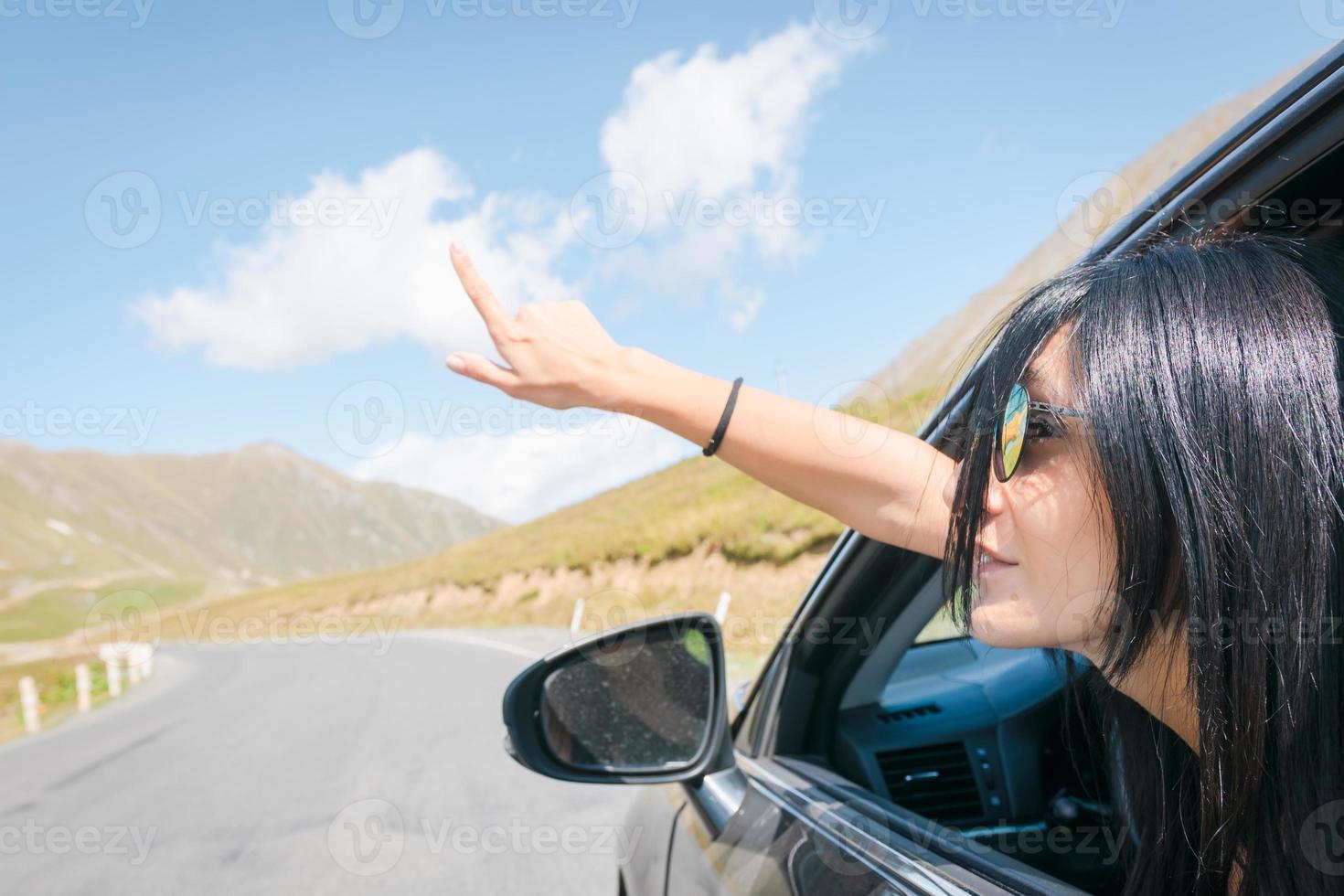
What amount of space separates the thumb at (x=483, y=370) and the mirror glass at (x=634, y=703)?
34.0 inches

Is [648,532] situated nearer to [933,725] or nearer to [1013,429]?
[933,725]

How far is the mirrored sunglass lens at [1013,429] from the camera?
1.11m

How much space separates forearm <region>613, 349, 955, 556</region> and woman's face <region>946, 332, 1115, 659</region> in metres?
0.13

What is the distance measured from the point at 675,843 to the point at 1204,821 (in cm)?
137

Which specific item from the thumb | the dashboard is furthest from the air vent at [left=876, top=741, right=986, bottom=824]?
the thumb

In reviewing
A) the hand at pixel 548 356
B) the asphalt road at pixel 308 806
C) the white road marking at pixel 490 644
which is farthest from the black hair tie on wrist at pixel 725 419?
the white road marking at pixel 490 644

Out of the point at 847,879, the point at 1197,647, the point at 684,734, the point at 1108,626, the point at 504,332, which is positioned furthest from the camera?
the point at 684,734

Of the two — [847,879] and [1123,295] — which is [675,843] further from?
[1123,295]

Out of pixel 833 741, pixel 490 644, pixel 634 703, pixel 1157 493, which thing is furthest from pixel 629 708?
pixel 490 644

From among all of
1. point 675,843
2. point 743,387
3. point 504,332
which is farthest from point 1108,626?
point 675,843

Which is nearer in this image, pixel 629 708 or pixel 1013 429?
pixel 1013 429

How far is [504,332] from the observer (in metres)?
1.26

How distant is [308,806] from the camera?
23.3 feet

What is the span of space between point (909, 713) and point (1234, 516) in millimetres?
1253
